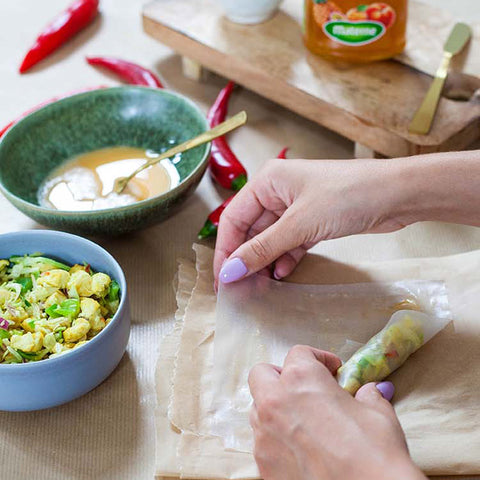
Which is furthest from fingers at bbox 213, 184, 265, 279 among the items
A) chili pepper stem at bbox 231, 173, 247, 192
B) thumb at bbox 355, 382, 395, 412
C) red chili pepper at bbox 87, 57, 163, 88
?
red chili pepper at bbox 87, 57, 163, 88

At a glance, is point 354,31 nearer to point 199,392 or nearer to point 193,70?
point 193,70

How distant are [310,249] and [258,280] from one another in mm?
142

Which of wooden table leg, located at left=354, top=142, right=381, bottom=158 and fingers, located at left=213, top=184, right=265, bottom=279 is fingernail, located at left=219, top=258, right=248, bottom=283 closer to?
fingers, located at left=213, top=184, right=265, bottom=279

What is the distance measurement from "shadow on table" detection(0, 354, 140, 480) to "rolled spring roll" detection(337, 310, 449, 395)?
285 mm

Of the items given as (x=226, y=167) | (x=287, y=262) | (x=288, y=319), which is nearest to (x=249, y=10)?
(x=226, y=167)

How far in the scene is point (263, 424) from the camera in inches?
34.8

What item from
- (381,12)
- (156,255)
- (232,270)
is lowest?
(156,255)

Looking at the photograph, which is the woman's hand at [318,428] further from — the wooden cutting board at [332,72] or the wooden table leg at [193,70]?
the wooden table leg at [193,70]

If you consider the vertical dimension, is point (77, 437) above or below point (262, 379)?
below

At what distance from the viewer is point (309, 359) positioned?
0.92 m

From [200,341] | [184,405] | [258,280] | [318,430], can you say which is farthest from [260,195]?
[318,430]

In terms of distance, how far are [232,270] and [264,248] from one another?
6cm

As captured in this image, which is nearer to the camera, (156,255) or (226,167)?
(156,255)

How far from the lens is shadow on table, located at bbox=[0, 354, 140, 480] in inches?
38.9
